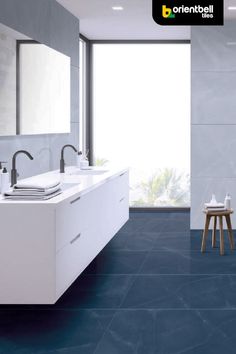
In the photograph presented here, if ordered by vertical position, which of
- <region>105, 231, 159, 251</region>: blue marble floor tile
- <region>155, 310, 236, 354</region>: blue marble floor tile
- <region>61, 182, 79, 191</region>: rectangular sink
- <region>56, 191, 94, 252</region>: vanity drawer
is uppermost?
<region>61, 182, 79, 191</region>: rectangular sink

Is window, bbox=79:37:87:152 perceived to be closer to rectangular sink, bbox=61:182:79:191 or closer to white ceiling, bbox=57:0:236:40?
white ceiling, bbox=57:0:236:40

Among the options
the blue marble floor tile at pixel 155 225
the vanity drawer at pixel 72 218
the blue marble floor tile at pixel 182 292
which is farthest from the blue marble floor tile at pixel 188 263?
the blue marble floor tile at pixel 155 225

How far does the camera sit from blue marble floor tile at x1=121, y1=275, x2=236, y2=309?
4.23 metres

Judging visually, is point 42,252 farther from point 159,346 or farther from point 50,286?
point 159,346

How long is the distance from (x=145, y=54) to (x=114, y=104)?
81 cm

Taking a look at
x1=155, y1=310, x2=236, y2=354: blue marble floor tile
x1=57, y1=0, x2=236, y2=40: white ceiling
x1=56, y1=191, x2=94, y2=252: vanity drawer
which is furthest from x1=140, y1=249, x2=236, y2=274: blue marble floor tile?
x1=57, y1=0, x2=236, y2=40: white ceiling

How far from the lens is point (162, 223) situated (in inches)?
307

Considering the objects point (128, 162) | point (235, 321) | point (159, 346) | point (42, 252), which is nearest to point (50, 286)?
point (42, 252)

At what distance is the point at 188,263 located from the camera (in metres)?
5.52

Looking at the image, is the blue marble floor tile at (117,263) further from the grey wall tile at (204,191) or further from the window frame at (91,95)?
the window frame at (91,95)

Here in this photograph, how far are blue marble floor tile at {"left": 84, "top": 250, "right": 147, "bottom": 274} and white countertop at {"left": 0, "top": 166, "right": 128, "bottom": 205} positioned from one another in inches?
29.8

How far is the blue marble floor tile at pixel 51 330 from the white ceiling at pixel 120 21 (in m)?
3.22

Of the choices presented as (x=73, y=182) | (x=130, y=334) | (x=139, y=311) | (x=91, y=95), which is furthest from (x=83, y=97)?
(x=130, y=334)

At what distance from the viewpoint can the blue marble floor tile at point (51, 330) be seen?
3.42 metres
